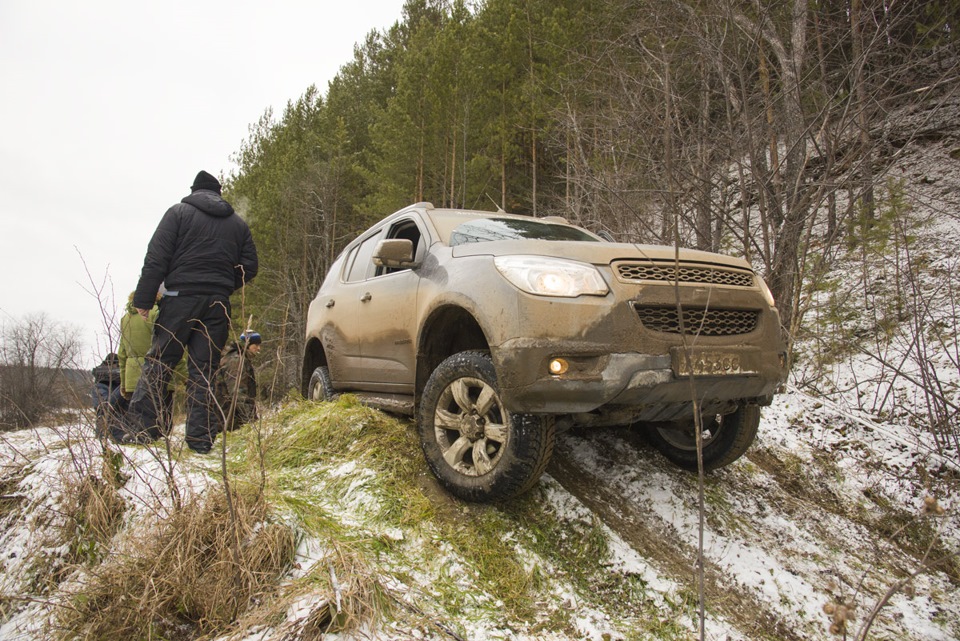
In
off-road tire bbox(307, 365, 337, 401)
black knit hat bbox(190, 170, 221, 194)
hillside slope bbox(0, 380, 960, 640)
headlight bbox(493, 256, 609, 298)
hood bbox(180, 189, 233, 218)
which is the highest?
black knit hat bbox(190, 170, 221, 194)

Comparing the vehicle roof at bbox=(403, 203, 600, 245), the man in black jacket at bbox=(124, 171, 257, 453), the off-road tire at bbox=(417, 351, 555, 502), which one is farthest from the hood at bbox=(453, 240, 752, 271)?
the man in black jacket at bbox=(124, 171, 257, 453)

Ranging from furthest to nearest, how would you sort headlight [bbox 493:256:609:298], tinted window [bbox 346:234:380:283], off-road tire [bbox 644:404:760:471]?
1. tinted window [bbox 346:234:380:283]
2. off-road tire [bbox 644:404:760:471]
3. headlight [bbox 493:256:609:298]

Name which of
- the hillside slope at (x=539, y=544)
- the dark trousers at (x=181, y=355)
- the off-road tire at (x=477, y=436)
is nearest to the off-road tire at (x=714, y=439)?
the hillside slope at (x=539, y=544)

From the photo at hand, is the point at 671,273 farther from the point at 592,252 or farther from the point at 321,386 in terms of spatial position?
the point at 321,386

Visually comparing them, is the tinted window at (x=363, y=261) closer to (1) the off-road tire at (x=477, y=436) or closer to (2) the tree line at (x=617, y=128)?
(2) the tree line at (x=617, y=128)

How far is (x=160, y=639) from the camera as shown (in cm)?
199

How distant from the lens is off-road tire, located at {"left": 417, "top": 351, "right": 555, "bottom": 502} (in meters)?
2.52

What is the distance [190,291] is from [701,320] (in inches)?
131

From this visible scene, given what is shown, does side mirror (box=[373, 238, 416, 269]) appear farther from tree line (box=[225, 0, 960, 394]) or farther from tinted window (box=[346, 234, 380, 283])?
tinted window (box=[346, 234, 380, 283])

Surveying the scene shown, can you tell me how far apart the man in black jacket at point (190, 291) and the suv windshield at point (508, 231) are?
1573 mm

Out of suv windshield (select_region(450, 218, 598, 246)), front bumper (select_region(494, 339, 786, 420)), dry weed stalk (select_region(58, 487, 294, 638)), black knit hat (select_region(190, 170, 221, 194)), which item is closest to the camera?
dry weed stalk (select_region(58, 487, 294, 638))

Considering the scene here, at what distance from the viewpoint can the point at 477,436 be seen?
277 cm

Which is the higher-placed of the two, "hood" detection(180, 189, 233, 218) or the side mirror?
"hood" detection(180, 189, 233, 218)

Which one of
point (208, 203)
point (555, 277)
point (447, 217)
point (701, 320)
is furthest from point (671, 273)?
point (208, 203)
